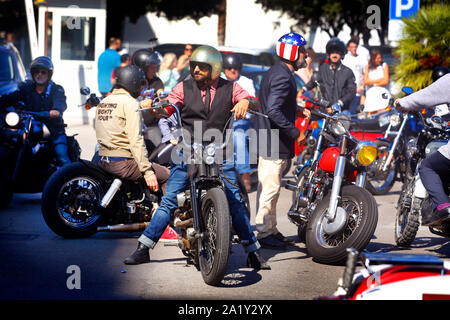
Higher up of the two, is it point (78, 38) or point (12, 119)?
point (78, 38)

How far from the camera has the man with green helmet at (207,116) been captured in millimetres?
6082

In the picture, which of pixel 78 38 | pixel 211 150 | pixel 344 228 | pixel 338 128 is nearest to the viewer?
pixel 211 150

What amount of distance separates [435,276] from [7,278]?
129 inches

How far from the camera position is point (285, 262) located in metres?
6.59

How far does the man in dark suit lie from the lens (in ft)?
22.8

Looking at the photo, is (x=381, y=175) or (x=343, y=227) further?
(x=381, y=175)

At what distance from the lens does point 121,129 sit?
23.4 feet


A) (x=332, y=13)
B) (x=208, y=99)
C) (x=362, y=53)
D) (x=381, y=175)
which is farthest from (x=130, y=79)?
(x=332, y=13)

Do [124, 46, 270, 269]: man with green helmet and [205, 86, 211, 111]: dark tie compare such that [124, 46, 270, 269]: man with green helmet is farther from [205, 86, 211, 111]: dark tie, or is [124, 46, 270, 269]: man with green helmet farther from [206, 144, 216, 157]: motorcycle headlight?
[206, 144, 216, 157]: motorcycle headlight

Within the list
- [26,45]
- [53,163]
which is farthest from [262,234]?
[26,45]

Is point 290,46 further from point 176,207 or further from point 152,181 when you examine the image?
point 176,207

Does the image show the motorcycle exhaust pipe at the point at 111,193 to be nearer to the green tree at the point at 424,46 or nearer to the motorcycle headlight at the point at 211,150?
the motorcycle headlight at the point at 211,150

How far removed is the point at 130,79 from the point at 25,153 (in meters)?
2.33
